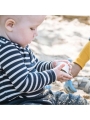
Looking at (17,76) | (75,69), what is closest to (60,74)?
(17,76)

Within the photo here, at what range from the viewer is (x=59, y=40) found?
6.12 feet

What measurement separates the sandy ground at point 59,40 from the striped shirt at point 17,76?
566 millimetres

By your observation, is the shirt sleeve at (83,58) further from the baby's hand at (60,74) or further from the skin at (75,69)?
the baby's hand at (60,74)

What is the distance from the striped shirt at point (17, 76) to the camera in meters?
1.06

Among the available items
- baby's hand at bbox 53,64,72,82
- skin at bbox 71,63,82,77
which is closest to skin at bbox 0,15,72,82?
baby's hand at bbox 53,64,72,82

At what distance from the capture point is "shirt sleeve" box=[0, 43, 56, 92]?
106 cm

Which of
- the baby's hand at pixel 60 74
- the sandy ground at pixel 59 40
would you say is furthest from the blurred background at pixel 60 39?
the baby's hand at pixel 60 74

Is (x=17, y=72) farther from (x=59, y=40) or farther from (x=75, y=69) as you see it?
(x=59, y=40)

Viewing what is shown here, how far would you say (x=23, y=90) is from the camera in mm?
1081

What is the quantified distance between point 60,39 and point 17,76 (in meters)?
0.84
